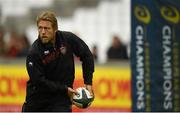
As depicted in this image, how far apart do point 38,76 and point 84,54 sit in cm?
66

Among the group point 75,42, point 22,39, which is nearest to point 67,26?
point 22,39

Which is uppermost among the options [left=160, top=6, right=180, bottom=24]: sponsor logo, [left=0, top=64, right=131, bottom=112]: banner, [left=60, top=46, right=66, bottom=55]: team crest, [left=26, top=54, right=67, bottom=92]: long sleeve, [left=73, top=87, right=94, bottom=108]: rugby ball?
[left=160, top=6, right=180, bottom=24]: sponsor logo

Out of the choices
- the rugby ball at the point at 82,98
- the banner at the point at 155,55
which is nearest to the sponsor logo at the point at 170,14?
the banner at the point at 155,55

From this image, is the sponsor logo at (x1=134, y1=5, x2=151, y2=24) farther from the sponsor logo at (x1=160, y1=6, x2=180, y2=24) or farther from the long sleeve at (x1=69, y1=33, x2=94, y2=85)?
the long sleeve at (x1=69, y1=33, x2=94, y2=85)

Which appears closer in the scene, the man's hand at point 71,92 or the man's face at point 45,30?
the man's face at point 45,30

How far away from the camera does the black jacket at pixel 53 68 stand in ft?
26.7

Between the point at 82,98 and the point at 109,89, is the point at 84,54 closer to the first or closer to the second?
the point at 82,98

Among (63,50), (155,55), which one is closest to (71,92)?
(63,50)

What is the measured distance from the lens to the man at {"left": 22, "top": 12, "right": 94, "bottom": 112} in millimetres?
8070

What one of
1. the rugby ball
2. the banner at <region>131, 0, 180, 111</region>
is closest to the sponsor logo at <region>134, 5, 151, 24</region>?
A: the banner at <region>131, 0, 180, 111</region>

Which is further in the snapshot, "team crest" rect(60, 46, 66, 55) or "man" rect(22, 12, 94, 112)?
"team crest" rect(60, 46, 66, 55)

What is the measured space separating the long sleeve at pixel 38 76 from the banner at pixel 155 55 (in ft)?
8.48

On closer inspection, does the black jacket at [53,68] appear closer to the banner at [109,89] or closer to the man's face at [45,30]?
the man's face at [45,30]

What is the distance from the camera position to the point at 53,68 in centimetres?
822
